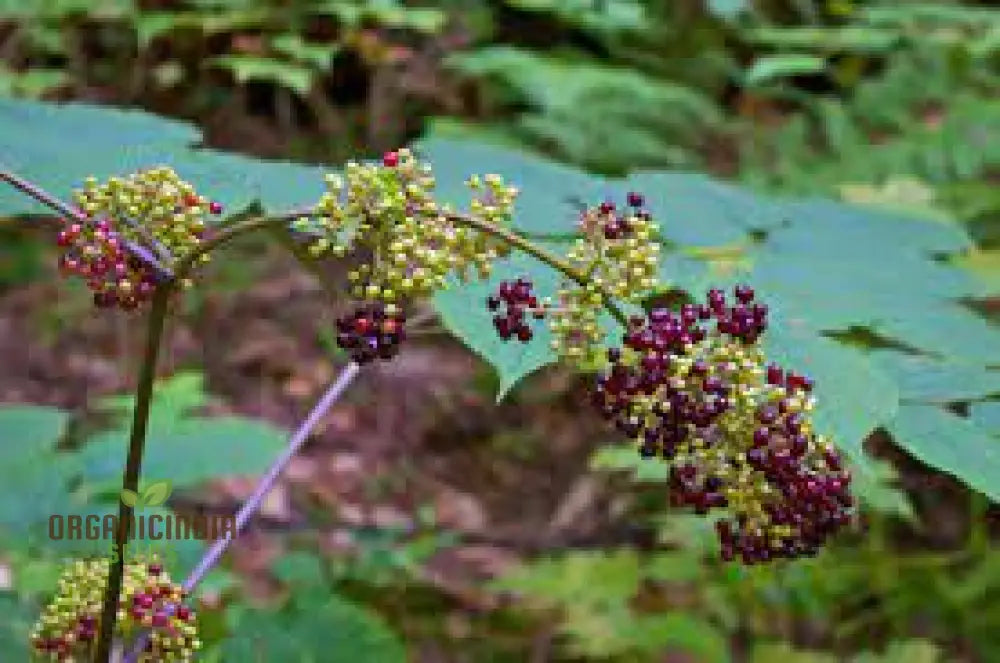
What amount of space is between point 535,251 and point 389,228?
0.14 m

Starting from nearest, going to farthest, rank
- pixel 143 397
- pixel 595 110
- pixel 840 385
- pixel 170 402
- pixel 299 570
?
1. pixel 143 397
2. pixel 840 385
3. pixel 170 402
4. pixel 299 570
5. pixel 595 110

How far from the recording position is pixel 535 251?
45.6 inches

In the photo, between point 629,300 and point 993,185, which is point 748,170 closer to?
point 993,185

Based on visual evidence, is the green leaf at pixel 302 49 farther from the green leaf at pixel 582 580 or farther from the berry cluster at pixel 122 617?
the berry cluster at pixel 122 617

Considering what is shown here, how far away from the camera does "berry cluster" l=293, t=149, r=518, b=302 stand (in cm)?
115

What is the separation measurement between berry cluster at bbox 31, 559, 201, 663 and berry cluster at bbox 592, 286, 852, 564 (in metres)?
0.58

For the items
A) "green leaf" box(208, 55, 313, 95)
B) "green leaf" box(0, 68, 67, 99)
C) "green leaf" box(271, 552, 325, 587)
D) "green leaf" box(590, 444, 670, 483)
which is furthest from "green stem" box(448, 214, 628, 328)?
"green leaf" box(0, 68, 67, 99)

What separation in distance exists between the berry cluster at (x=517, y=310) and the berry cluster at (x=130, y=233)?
32cm

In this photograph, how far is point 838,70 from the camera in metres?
7.07

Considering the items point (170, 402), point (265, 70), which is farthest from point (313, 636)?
point (265, 70)

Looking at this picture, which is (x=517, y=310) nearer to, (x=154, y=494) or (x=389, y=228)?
(x=389, y=228)

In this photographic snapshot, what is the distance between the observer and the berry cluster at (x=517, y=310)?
1250 mm

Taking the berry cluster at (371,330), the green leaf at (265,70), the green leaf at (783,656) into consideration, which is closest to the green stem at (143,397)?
the berry cluster at (371,330)

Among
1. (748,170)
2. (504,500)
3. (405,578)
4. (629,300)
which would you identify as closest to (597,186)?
(629,300)
